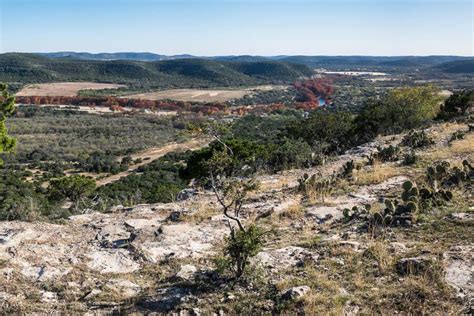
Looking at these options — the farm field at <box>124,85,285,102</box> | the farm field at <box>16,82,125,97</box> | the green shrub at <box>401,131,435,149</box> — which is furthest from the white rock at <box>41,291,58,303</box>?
the farm field at <box>16,82,125,97</box>

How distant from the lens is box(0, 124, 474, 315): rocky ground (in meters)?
6.40

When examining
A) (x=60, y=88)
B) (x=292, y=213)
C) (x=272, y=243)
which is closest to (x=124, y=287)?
(x=272, y=243)

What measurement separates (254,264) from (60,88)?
157386mm

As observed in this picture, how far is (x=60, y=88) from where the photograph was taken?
150 meters

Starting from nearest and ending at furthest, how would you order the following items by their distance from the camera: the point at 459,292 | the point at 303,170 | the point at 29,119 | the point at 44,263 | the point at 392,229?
the point at 459,292 < the point at 44,263 < the point at 392,229 < the point at 303,170 < the point at 29,119

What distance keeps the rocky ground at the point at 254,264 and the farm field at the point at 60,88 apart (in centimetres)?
13688

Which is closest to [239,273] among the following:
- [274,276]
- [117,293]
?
[274,276]

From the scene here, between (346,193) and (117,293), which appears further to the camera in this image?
(346,193)

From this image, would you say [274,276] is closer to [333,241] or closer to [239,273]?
[239,273]

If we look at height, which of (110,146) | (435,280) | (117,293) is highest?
(435,280)

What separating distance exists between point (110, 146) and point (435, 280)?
6888 centimetres

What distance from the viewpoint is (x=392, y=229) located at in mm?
8891

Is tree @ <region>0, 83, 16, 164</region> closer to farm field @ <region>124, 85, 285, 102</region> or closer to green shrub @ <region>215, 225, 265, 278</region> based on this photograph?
green shrub @ <region>215, 225, 265, 278</region>

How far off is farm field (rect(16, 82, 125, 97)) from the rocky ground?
137 m
